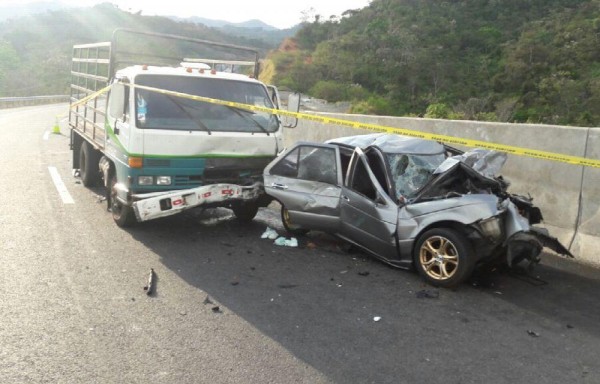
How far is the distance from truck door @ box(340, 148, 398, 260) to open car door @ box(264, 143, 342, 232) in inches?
7.1

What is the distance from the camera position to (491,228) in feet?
16.2

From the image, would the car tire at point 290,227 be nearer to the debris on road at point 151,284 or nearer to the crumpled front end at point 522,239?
the debris on road at point 151,284

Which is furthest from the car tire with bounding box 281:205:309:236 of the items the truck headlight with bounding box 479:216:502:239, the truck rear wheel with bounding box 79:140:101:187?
the truck rear wheel with bounding box 79:140:101:187

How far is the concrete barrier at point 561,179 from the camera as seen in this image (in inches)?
239

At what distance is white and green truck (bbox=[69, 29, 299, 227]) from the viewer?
644cm

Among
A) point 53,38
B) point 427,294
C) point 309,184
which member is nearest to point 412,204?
point 427,294

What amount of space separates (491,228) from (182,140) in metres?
3.78

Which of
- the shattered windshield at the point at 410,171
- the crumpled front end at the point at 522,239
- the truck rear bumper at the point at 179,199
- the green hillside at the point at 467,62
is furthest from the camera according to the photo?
the green hillside at the point at 467,62

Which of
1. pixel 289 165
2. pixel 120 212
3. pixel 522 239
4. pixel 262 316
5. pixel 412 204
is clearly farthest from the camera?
pixel 120 212

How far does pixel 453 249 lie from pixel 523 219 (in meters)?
0.76

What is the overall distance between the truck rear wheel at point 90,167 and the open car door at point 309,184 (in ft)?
13.6

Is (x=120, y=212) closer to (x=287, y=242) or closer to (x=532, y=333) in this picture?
(x=287, y=242)

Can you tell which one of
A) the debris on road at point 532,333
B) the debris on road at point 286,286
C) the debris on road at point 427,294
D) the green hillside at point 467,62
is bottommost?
the debris on road at point 286,286

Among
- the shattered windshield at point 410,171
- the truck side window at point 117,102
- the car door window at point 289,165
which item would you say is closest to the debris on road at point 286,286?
the shattered windshield at point 410,171
